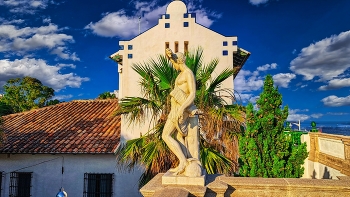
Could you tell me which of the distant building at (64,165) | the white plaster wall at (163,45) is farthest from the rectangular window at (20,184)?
the white plaster wall at (163,45)

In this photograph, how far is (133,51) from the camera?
9320 mm

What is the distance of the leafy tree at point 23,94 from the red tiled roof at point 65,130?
9.68 meters

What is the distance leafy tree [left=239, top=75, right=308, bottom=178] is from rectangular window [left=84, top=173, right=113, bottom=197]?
18.8 feet

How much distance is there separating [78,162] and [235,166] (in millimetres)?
6239

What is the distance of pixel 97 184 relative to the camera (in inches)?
396

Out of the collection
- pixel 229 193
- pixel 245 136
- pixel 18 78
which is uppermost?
pixel 18 78

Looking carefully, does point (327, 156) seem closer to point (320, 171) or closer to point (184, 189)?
point (320, 171)

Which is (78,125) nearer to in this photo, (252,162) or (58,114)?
(58,114)

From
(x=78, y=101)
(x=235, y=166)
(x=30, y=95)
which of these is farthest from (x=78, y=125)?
(x=30, y=95)

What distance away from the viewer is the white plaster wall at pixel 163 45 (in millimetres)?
9297

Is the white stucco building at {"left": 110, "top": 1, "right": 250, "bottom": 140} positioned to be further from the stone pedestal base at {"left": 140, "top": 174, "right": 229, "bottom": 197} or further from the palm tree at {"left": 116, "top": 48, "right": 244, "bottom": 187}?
the stone pedestal base at {"left": 140, "top": 174, "right": 229, "bottom": 197}

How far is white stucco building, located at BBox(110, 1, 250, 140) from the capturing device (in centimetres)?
930

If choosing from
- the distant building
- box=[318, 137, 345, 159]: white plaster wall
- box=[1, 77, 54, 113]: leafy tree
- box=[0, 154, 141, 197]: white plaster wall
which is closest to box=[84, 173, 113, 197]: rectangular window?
the distant building

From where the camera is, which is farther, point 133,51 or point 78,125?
point 78,125
